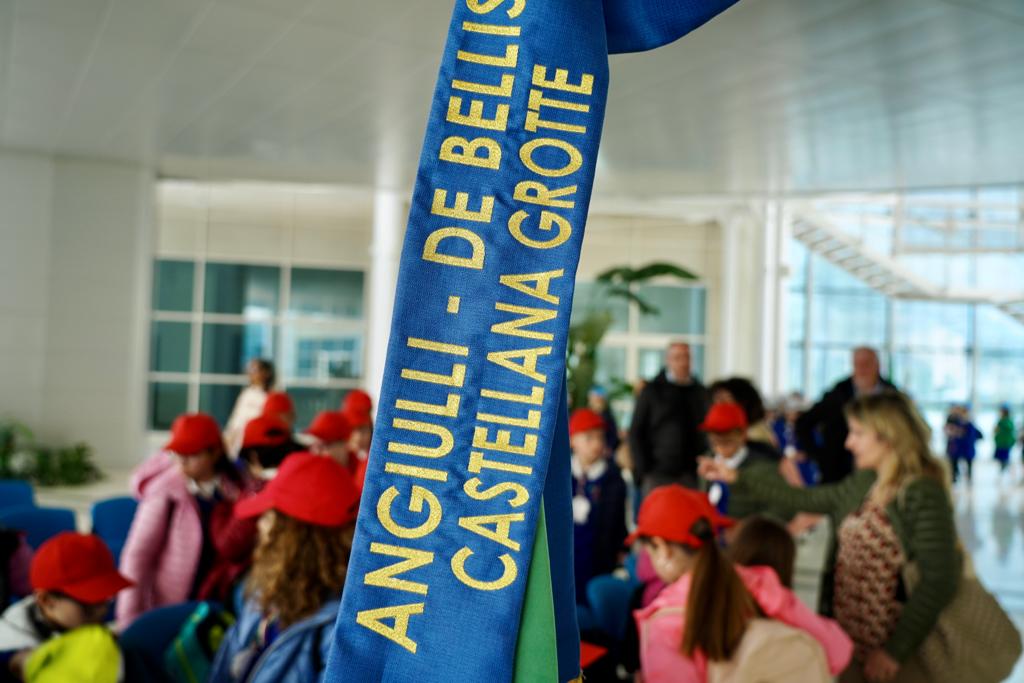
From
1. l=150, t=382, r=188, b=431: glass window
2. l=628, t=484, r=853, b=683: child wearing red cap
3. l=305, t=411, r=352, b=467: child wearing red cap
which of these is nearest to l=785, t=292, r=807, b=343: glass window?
l=150, t=382, r=188, b=431: glass window

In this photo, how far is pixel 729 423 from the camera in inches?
223

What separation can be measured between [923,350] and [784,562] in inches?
1042

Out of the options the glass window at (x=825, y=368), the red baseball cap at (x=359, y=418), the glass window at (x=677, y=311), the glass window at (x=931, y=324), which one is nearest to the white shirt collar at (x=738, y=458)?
the red baseball cap at (x=359, y=418)

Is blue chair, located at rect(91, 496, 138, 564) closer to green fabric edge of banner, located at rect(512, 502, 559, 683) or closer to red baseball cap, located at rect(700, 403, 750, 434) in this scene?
red baseball cap, located at rect(700, 403, 750, 434)

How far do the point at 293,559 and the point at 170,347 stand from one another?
2061 cm

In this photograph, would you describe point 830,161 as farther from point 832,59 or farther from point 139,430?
point 139,430

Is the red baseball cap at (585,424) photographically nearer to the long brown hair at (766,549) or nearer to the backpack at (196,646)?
the long brown hair at (766,549)

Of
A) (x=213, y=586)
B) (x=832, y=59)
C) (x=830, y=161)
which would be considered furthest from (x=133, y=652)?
(x=830, y=161)

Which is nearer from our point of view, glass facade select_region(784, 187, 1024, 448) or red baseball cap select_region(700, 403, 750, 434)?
red baseball cap select_region(700, 403, 750, 434)

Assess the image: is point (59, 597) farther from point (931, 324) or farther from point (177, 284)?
point (931, 324)

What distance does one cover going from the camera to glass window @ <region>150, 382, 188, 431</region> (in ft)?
71.2

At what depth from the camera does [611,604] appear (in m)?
4.44

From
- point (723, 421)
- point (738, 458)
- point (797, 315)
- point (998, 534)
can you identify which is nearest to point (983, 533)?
point (998, 534)

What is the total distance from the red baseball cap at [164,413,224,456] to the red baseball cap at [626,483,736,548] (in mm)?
2006
